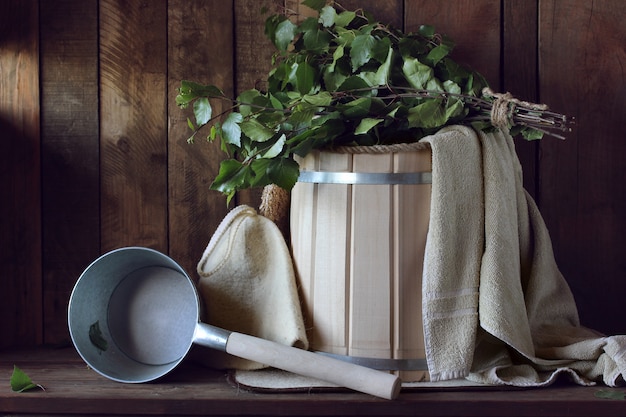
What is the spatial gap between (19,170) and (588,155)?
51.1 inches

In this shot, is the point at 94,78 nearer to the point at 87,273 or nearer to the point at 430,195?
the point at 87,273

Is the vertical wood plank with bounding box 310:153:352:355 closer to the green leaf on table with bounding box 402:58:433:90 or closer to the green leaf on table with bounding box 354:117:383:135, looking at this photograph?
the green leaf on table with bounding box 354:117:383:135

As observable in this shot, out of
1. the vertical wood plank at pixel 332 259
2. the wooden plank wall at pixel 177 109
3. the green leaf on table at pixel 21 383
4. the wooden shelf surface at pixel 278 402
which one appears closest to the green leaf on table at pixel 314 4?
the wooden plank wall at pixel 177 109

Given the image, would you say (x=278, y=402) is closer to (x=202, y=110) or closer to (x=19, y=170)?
(x=202, y=110)

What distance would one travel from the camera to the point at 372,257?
1.27 metres

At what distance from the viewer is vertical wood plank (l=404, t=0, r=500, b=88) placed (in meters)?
1.62

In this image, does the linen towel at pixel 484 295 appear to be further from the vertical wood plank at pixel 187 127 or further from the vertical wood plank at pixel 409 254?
the vertical wood plank at pixel 187 127

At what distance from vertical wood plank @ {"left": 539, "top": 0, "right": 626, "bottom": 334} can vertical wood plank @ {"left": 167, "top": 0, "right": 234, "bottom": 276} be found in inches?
28.9

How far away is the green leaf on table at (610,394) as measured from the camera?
1.20 meters

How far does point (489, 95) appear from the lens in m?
1.33

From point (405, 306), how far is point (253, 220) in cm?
35

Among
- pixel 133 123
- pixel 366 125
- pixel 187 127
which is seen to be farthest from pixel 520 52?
pixel 133 123

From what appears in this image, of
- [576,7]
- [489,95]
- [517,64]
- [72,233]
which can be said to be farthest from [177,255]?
[576,7]

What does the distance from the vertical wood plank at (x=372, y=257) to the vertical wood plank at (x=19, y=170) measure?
2.61 feet
